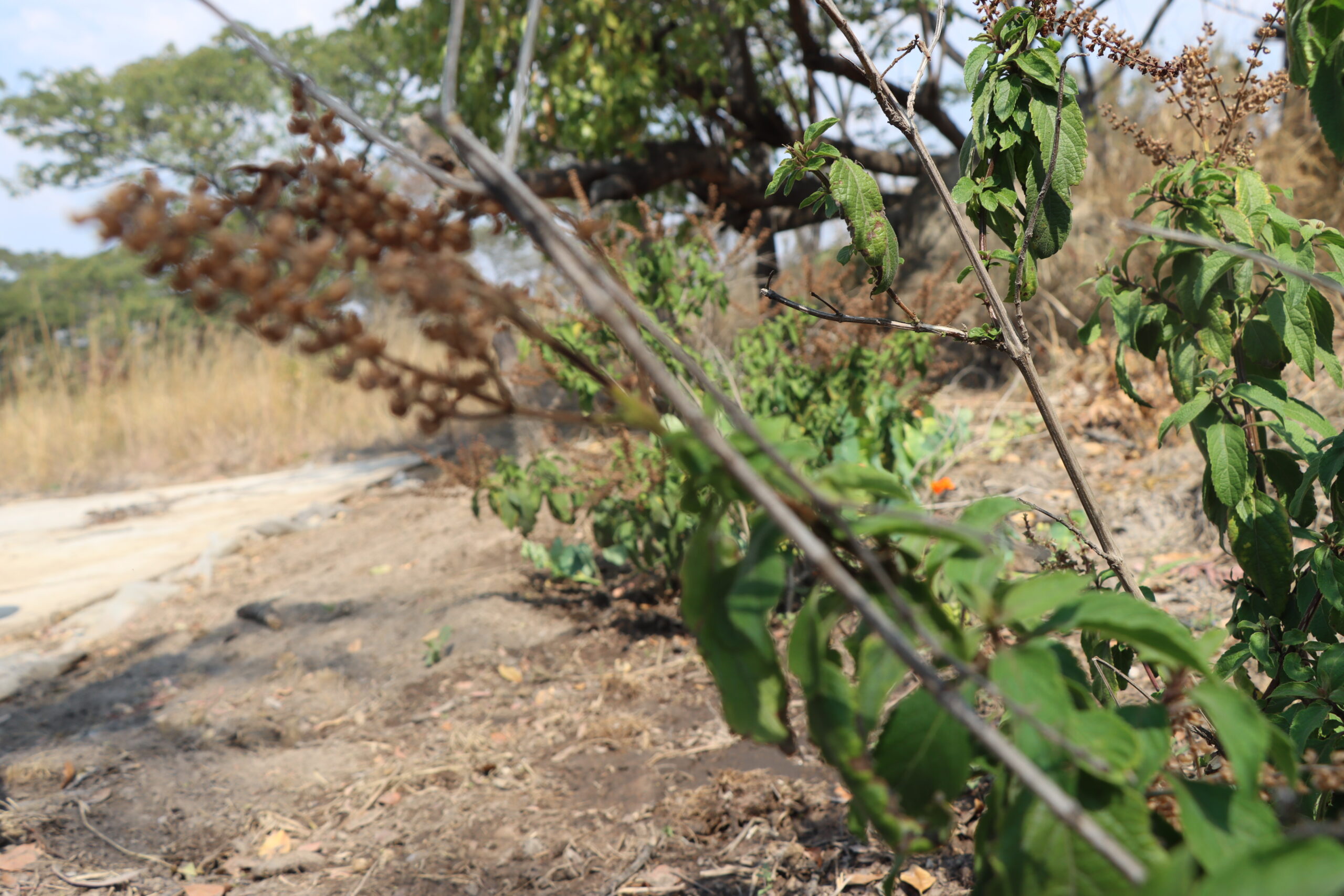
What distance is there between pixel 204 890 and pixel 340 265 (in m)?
2.06

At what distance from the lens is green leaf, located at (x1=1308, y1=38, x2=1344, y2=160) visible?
1000 mm

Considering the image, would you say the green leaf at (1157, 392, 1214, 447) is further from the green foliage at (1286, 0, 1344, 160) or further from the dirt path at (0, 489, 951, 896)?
the dirt path at (0, 489, 951, 896)

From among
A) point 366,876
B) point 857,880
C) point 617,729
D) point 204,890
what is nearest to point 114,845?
point 204,890

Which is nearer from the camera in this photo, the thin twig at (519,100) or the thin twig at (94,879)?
the thin twig at (519,100)

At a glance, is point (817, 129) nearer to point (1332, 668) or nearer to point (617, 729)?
point (1332, 668)

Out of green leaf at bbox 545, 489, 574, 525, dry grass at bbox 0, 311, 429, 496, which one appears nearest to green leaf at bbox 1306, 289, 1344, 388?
green leaf at bbox 545, 489, 574, 525

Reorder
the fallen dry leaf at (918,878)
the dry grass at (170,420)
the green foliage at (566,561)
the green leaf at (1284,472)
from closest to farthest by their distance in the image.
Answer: the green leaf at (1284,472) < the fallen dry leaf at (918,878) < the green foliage at (566,561) < the dry grass at (170,420)

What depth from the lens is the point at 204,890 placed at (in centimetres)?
195

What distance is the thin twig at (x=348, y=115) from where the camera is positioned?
522 millimetres

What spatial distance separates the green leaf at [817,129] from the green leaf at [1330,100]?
0.59 meters

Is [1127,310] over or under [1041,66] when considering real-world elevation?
under

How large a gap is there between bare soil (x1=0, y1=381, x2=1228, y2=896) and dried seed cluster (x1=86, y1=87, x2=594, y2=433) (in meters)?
1.58

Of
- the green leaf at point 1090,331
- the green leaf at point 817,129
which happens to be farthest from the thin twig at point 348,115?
the green leaf at point 1090,331

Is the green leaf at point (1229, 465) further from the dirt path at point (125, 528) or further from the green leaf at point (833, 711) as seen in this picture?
the dirt path at point (125, 528)
